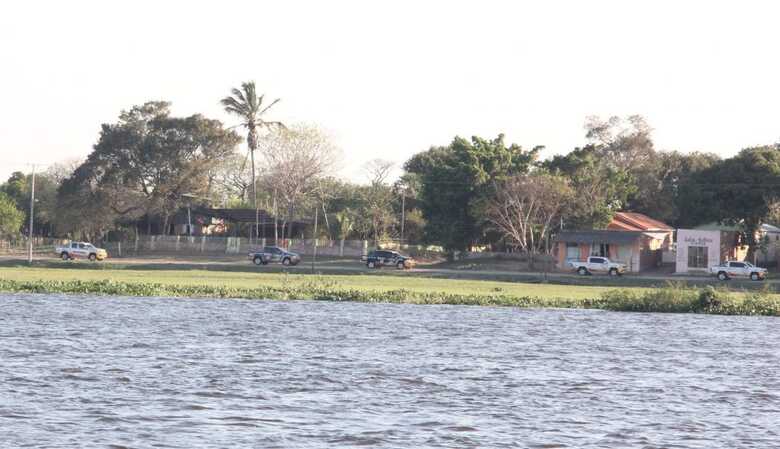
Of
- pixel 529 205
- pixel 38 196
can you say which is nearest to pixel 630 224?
pixel 529 205

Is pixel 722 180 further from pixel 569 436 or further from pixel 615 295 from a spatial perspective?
pixel 569 436

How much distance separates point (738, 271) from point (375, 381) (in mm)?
64974

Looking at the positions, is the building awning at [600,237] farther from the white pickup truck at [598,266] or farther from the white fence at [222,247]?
the white fence at [222,247]

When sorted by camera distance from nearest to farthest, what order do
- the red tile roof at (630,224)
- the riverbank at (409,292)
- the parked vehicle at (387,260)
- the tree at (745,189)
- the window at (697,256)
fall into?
the riverbank at (409,292) < the tree at (745,189) < the window at (697,256) < the parked vehicle at (387,260) < the red tile roof at (630,224)

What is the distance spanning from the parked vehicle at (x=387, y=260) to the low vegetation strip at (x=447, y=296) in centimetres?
2904

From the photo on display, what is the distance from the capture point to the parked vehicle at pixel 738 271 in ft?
300

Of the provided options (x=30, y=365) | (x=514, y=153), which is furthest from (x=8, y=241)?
(x=30, y=365)

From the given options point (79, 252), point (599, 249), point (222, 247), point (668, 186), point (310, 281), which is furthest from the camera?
point (668, 186)

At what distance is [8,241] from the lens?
398ft

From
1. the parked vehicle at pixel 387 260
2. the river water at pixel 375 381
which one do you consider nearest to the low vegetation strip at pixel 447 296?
the river water at pixel 375 381

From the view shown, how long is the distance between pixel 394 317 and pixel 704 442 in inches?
1268

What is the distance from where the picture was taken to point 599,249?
10206cm

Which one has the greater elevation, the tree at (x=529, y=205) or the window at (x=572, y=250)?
the tree at (x=529, y=205)

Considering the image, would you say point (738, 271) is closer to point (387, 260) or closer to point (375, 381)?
point (387, 260)
